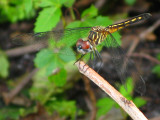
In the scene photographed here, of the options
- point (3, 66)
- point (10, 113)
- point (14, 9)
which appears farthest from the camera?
point (3, 66)

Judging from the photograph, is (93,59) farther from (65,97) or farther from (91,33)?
(65,97)

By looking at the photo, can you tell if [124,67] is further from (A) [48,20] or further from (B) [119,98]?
(A) [48,20]

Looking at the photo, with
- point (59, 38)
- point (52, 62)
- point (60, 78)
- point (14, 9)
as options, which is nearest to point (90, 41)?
point (59, 38)

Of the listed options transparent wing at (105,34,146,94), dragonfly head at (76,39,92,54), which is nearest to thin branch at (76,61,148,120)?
dragonfly head at (76,39,92,54)

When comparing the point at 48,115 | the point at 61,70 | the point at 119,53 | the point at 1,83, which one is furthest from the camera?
the point at 1,83

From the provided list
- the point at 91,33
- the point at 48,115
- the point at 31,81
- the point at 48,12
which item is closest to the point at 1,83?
the point at 31,81

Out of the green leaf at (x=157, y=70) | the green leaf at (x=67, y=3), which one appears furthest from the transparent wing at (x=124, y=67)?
the green leaf at (x=157, y=70)

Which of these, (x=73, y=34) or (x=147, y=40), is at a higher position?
(x=73, y=34)
